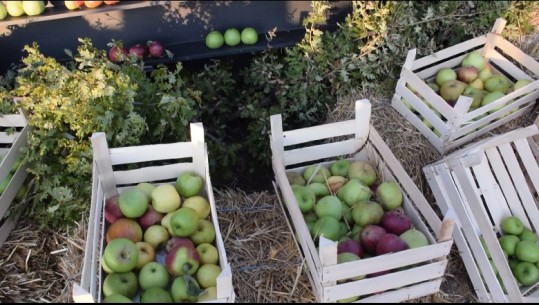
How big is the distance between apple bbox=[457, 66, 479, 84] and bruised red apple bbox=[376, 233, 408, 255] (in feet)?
5.47

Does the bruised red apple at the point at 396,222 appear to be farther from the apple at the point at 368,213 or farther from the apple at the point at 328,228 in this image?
the apple at the point at 328,228

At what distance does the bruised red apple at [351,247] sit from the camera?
236cm

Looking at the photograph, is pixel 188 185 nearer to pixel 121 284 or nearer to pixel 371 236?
pixel 121 284

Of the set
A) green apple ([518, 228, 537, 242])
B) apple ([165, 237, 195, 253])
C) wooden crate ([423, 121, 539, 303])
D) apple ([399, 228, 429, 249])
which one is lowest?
green apple ([518, 228, 537, 242])

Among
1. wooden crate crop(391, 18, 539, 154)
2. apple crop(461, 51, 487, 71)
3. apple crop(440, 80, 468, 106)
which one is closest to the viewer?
wooden crate crop(391, 18, 539, 154)

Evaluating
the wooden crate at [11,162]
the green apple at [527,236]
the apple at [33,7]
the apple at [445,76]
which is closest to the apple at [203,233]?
the wooden crate at [11,162]

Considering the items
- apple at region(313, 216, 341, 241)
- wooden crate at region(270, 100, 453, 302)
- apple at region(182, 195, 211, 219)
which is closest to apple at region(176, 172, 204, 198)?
apple at region(182, 195, 211, 219)

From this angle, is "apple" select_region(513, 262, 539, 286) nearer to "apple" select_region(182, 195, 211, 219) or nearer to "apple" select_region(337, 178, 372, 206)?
"apple" select_region(337, 178, 372, 206)

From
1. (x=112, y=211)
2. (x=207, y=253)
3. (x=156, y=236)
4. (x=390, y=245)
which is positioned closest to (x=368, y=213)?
(x=390, y=245)

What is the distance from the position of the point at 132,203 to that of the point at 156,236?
20cm

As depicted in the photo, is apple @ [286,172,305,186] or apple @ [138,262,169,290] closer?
apple @ [138,262,169,290]

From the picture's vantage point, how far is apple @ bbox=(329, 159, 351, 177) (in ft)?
9.45

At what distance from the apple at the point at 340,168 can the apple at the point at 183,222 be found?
891 millimetres

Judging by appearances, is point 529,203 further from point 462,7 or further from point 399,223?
point 462,7
